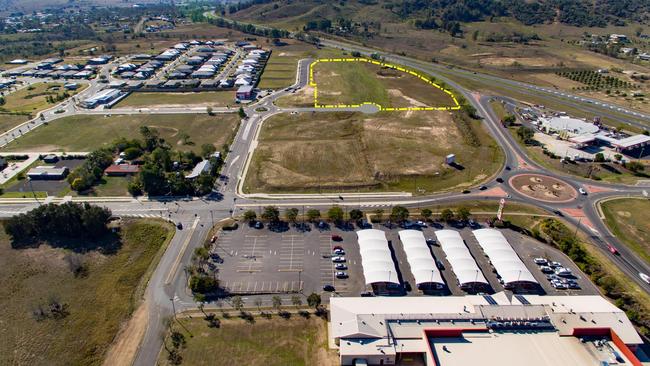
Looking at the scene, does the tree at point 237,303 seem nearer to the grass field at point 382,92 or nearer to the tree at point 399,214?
the tree at point 399,214

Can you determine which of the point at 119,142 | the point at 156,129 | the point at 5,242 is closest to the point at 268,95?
the point at 156,129

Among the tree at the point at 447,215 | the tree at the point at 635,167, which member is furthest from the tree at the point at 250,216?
the tree at the point at 635,167

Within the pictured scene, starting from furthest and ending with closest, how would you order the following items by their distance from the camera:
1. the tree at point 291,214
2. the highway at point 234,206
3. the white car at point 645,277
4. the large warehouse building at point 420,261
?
1. the tree at point 291,214
2. the white car at point 645,277
3. the large warehouse building at point 420,261
4. the highway at point 234,206

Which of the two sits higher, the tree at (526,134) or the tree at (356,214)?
the tree at (526,134)

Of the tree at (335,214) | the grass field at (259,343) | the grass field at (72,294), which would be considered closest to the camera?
the grass field at (259,343)

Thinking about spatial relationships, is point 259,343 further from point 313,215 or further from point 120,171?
point 120,171

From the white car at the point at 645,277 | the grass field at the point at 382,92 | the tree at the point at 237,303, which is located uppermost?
the grass field at the point at 382,92

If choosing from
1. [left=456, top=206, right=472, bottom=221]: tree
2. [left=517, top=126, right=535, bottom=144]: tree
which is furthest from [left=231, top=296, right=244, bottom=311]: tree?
[left=517, top=126, right=535, bottom=144]: tree

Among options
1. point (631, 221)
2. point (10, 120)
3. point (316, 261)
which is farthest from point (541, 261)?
point (10, 120)
